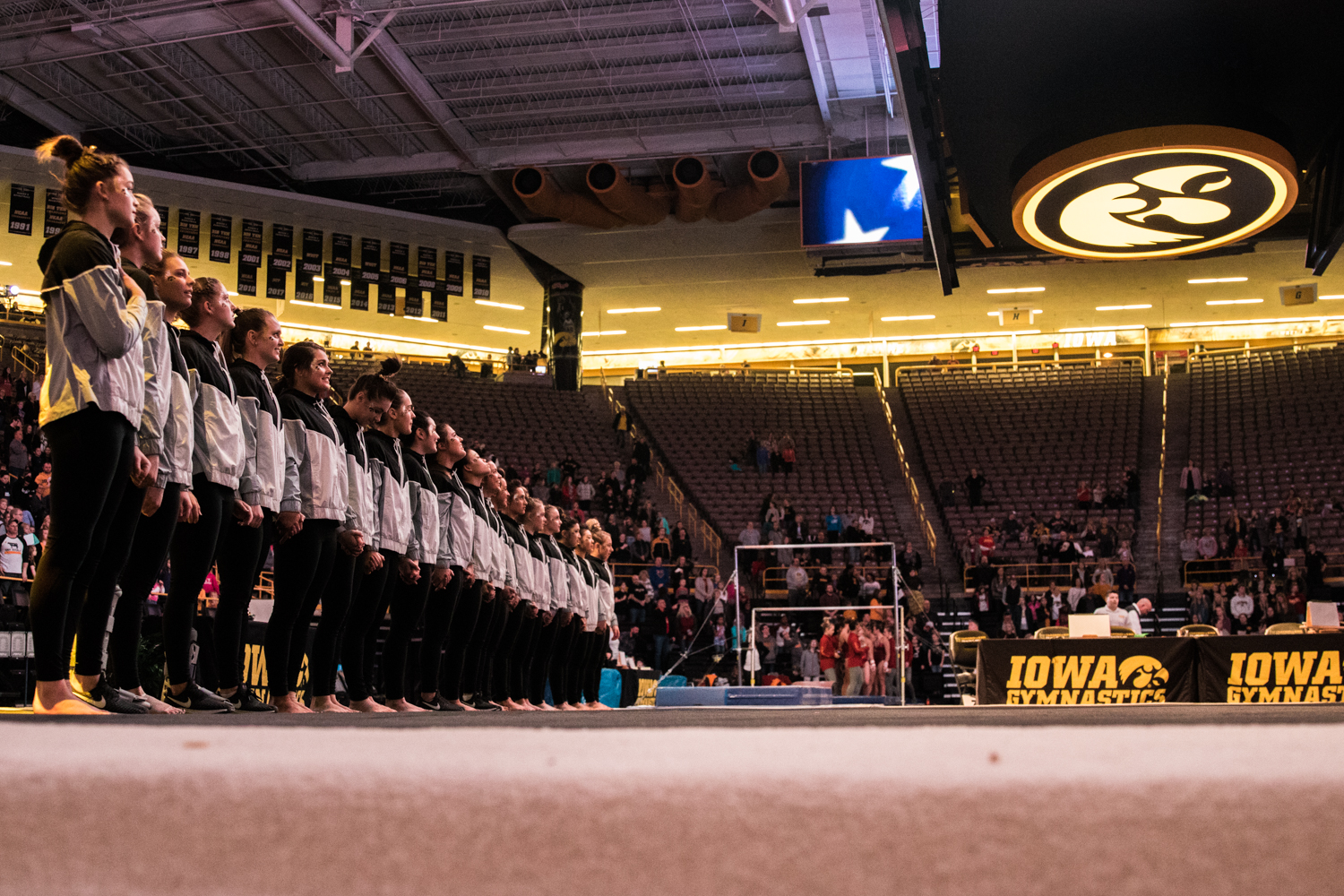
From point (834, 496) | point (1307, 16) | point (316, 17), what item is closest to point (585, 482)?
point (834, 496)

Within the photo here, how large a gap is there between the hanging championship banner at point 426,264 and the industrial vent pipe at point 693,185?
17.8 ft

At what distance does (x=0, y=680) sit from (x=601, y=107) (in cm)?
1288

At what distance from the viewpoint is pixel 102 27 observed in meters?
15.2

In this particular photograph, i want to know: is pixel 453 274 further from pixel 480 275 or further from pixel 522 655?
pixel 522 655

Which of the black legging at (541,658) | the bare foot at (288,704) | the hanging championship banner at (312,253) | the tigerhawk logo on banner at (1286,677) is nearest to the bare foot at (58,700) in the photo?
the bare foot at (288,704)

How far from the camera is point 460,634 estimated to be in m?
6.56

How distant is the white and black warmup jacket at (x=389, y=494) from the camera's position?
17.1ft

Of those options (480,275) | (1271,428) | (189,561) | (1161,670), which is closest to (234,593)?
(189,561)

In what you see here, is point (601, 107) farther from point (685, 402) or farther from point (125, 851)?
point (125, 851)

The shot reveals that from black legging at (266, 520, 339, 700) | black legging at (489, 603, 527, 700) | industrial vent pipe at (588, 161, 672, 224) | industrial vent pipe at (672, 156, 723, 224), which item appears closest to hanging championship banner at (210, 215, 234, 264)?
industrial vent pipe at (588, 161, 672, 224)

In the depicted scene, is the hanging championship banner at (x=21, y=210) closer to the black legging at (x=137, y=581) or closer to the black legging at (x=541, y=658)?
the black legging at (x=541, y=658)

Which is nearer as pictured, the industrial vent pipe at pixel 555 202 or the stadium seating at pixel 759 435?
the industrial vent pipe at pixel 555 202

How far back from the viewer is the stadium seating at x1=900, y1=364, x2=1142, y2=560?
827 inches

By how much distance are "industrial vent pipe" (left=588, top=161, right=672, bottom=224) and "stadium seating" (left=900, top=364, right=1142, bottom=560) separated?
24.0 ft
